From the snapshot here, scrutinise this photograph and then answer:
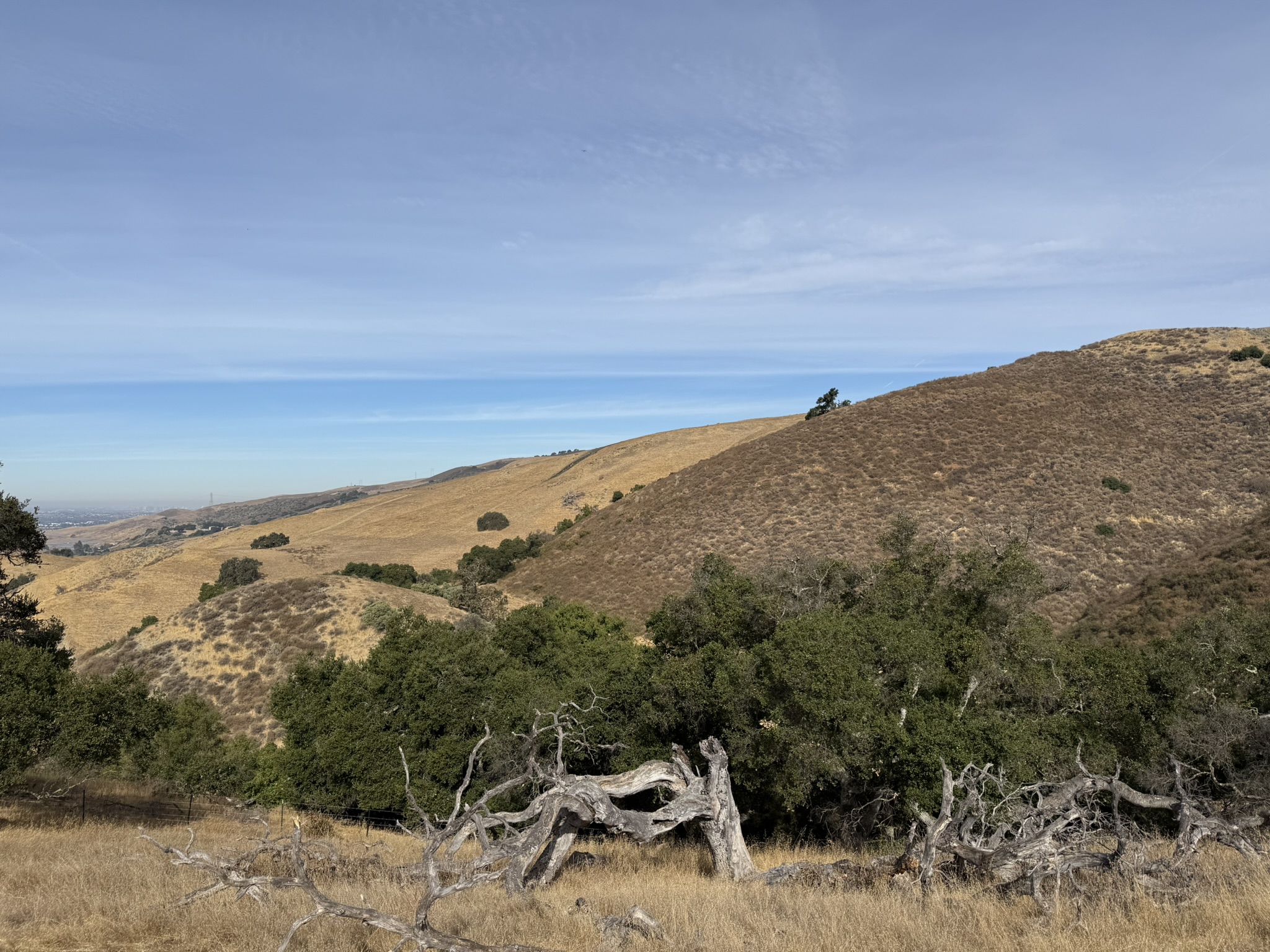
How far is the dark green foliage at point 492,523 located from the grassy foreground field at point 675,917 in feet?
237

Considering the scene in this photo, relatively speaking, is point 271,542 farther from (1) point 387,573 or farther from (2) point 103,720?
Result: (2) point 103,720

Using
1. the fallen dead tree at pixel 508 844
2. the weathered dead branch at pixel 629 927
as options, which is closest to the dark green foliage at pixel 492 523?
the fallen dead tree at pixel 508 844

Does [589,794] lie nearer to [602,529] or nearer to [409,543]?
[602,529]

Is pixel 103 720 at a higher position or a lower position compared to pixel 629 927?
higher

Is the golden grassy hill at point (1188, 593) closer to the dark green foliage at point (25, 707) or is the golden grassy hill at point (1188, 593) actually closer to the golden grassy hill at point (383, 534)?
the dark green foliage at point (25, 707)

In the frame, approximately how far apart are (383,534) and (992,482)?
6584cm

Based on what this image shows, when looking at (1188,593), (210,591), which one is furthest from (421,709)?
(210,591)

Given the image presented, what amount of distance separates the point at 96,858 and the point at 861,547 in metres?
39.8

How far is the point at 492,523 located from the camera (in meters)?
82.6

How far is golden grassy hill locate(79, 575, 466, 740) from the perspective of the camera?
35062 millimetres

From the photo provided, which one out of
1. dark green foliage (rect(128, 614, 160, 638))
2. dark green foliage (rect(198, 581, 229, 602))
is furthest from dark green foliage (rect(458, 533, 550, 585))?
dark green foliage (rect(128, 614, 160, 638))

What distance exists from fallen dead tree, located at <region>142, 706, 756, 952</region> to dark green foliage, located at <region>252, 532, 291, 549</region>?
8021 centimetres

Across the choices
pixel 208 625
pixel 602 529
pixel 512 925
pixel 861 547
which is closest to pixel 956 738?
pixel 512 925

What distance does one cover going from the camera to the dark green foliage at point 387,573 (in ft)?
191
